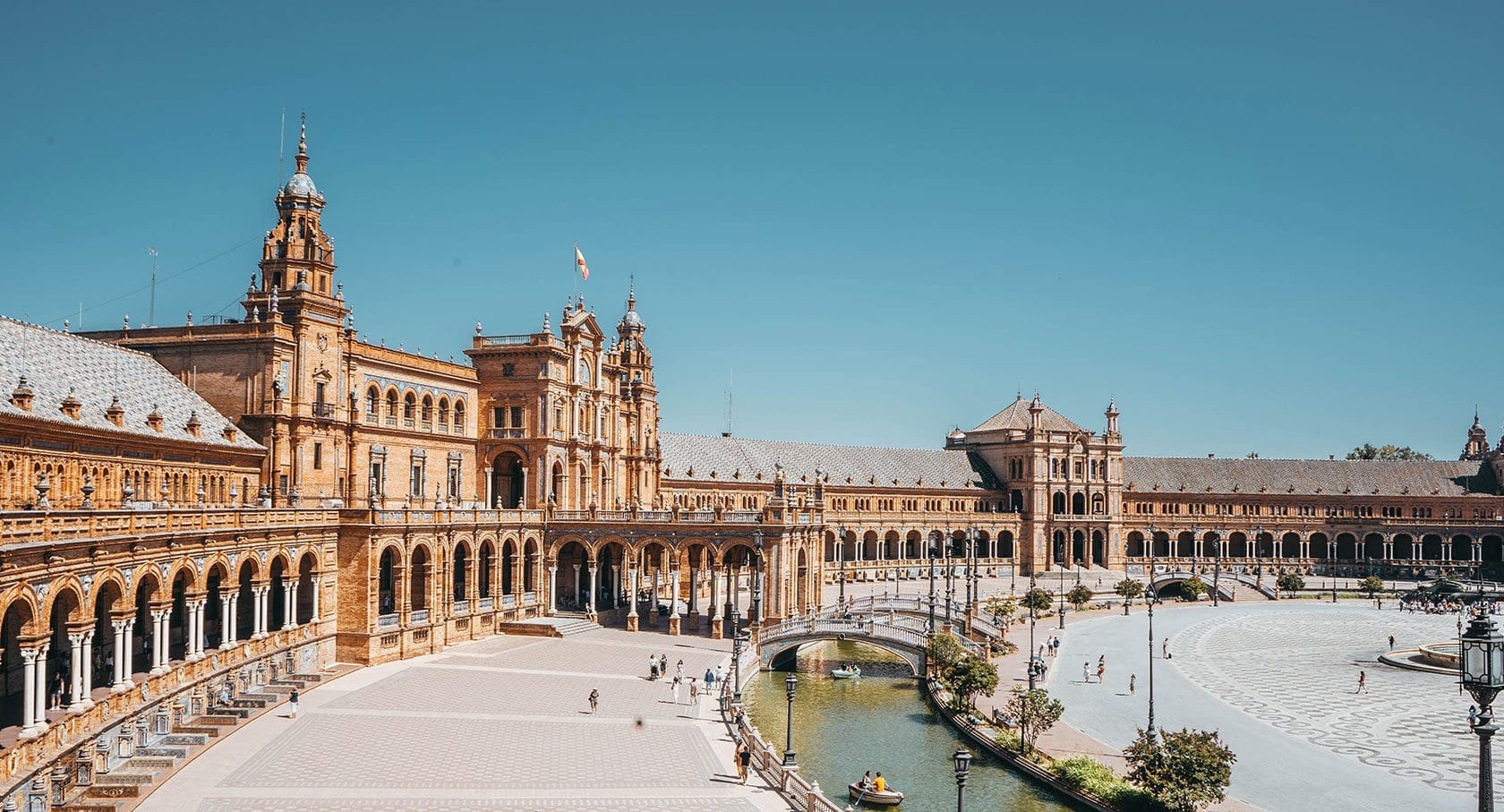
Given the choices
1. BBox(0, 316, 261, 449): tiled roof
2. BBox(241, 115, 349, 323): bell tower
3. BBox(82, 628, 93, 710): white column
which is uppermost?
BBox(241, 115, 349, 323): bell tower

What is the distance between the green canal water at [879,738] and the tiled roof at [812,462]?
4219 cm

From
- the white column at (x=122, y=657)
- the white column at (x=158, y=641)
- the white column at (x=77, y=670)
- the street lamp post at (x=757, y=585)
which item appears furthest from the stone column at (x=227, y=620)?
the street lamp post at (x=757, y=585)

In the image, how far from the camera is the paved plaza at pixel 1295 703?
4531 cm

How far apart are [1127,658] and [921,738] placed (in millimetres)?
26595

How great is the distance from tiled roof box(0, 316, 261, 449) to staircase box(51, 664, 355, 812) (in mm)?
12459

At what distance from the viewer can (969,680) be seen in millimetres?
56562

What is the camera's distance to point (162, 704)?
144ft

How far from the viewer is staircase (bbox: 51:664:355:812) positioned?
3525cm

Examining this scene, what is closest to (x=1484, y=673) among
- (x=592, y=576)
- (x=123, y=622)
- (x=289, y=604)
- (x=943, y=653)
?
(x=123, y=622)

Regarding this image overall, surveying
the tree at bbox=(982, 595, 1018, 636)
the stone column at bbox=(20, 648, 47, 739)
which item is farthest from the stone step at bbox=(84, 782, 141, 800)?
the tree at bbox=(982, 595, 1018, 636)

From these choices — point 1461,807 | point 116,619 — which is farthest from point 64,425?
point 1461,807

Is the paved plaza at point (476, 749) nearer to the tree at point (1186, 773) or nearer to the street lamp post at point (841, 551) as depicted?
the tree at point (1186, 773)

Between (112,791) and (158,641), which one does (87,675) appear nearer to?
(112,791)

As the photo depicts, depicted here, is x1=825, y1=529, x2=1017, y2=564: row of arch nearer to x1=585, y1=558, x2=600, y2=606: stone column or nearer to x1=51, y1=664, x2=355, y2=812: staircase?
x1=585, y1=558, x2=600, y2=606: stone column
